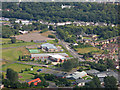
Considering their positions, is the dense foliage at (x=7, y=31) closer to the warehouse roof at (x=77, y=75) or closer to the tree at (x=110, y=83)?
the warehouse roof at (x=77, y=75)

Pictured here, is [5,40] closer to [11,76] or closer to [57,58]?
[57,58]

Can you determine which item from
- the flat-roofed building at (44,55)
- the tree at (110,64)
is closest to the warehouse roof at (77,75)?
the tree at (110,64)

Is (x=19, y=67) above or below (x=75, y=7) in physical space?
below

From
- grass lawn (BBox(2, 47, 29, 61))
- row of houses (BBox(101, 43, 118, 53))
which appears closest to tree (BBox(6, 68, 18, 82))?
grass lawn (BBox(2, 47, 29, 61))

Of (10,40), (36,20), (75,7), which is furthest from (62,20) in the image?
(10,40)

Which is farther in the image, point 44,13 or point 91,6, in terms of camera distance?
point 91,6

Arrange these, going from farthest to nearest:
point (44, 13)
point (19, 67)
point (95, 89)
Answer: point (44, 13), point (19, 67), point (95, 89)

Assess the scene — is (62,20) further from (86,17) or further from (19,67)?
(19,67)

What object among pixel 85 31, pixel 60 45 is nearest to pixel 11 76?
pixel 60 45
